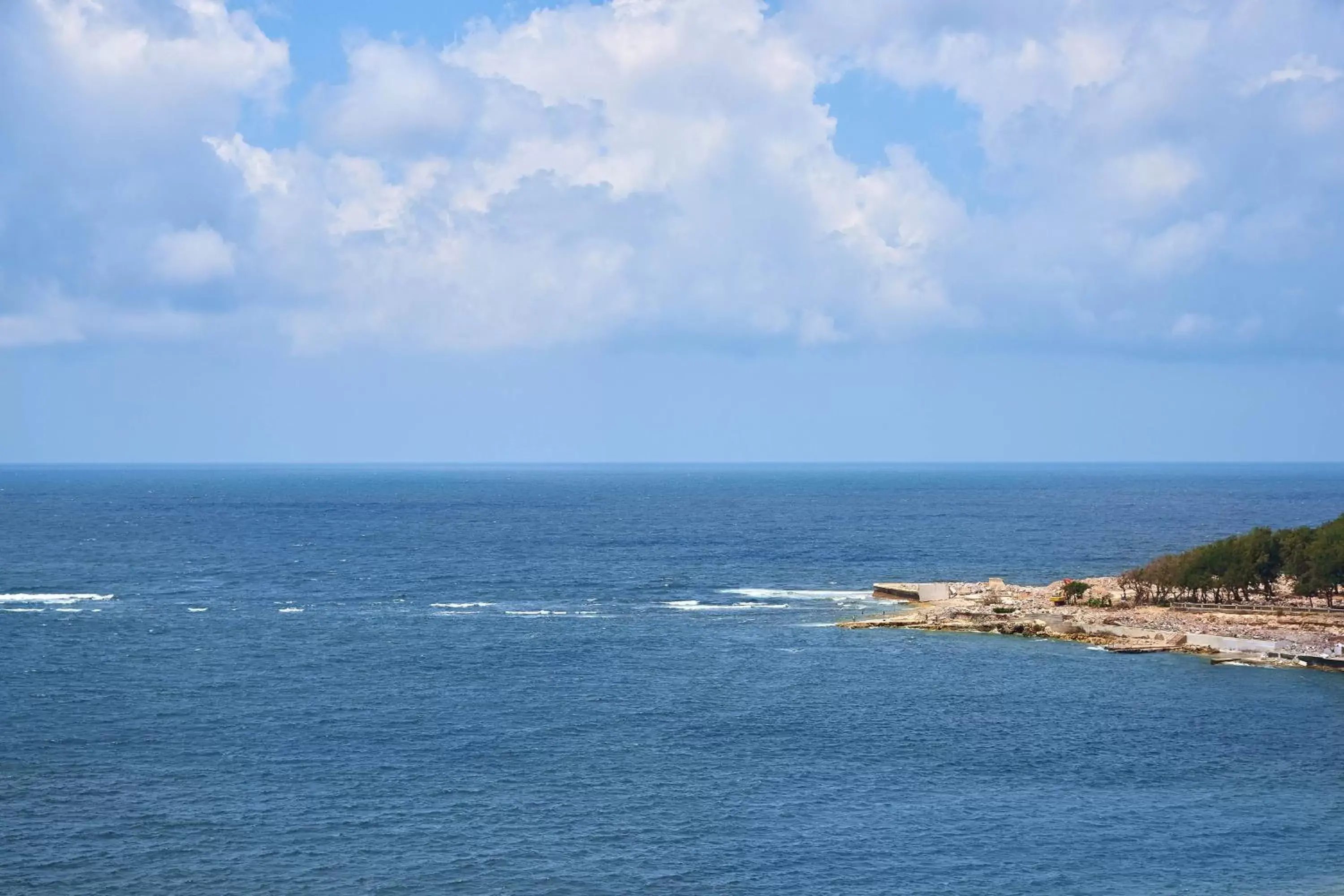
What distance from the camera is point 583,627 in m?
131

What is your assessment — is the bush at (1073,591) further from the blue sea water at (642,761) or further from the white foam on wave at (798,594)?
the white foam on wave at (798,594)

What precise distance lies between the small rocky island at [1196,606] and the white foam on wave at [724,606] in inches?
520

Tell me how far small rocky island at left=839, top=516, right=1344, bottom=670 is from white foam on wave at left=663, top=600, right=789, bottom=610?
13204 mm

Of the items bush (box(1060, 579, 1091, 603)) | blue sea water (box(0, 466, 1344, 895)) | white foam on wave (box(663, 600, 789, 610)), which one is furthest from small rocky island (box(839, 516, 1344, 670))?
white foam on wave (box(663, 600, 789, 610))

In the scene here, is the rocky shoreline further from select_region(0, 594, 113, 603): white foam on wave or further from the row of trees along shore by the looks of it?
select_region(0, 594, 113, 603): white foam on wave

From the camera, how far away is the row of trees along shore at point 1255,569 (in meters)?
126

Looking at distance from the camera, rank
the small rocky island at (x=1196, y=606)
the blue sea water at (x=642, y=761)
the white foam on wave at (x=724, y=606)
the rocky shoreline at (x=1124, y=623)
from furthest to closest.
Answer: the white foam on wave at (x=724, y=606), the small rocky island at (x=1196, y=606), the rocky shoreline at (x=1124, y=623), the blue sea water at (x=642, y=761)

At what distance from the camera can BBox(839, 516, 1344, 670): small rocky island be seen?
4587 inches

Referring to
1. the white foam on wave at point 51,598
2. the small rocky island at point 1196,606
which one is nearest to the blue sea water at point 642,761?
the small rocky island at point 1196,606

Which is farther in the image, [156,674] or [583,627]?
[583,627]

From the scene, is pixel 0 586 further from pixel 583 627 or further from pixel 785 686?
pixel 785 686

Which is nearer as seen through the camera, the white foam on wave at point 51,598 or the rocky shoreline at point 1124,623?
the rocky shoreline at point 1124,623

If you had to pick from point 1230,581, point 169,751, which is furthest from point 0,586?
point 1230,581

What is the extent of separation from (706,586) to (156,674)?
73864 millimetres
